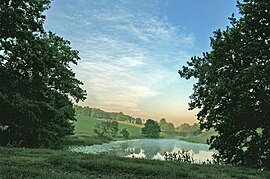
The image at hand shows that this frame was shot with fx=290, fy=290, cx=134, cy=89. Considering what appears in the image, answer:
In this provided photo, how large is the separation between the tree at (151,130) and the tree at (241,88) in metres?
156

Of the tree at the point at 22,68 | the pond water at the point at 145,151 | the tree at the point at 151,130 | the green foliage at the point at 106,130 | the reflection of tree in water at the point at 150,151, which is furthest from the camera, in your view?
the tree at the point at 151,130

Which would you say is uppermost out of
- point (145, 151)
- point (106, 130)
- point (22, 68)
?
point (22, 68)

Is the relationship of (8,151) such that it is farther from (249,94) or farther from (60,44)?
(60,44)

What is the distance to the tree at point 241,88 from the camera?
1939cm

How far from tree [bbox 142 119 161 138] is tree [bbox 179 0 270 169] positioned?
6125 inches

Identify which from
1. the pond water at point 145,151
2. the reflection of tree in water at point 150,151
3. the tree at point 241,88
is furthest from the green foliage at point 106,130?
the tree at point 241,88

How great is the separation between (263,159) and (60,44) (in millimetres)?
31065

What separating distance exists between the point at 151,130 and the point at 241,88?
16061 centimetres

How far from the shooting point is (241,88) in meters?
19.0

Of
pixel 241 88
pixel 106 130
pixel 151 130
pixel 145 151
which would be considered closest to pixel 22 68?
pixel 241 88

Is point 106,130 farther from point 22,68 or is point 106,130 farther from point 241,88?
point 241,88

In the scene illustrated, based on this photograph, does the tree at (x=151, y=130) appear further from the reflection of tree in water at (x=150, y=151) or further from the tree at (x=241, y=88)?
the tree at (x=241, y=88)

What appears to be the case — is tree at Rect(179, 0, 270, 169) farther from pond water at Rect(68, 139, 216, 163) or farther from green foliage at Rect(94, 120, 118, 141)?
green foliage at Rect(94, 120, 118, 141)

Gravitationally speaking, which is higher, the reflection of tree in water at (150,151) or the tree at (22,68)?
the tree at (22,68)
